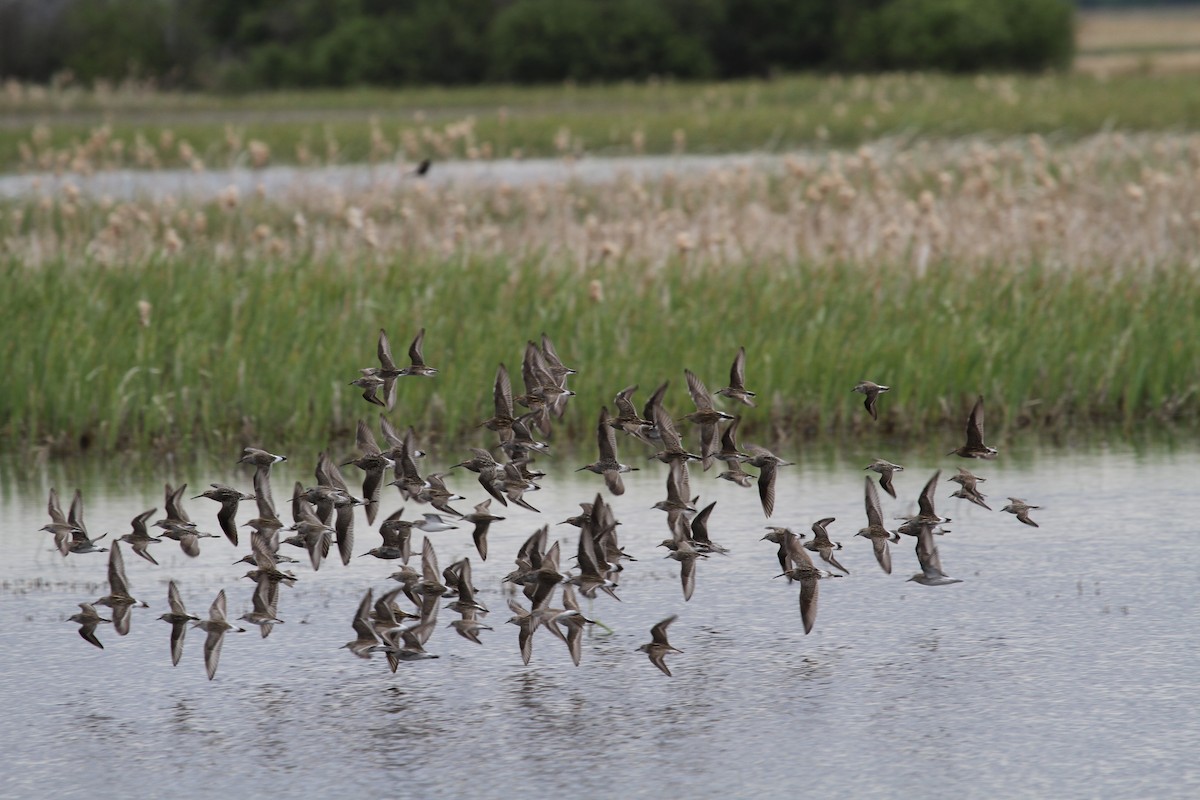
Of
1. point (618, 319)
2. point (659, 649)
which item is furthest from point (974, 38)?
point (659, 649)

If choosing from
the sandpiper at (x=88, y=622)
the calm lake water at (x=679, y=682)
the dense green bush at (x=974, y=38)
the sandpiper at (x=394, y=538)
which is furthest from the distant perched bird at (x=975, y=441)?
the dense green bush at (x=974, y=38)

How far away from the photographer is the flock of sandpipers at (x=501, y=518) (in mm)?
4363

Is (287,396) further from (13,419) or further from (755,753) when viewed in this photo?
(755,753)

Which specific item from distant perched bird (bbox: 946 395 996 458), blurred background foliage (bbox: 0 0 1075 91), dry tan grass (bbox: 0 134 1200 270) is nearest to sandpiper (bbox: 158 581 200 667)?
distant perched bird (bbox: 946 395 996 458)

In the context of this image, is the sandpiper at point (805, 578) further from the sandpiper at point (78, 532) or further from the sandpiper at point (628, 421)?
the sandpiper at point (78, 532)

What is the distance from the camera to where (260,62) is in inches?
2013

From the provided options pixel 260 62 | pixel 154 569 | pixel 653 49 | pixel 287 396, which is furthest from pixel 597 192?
pixel 260 62

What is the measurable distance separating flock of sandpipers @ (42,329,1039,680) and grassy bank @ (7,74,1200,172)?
24.7ft

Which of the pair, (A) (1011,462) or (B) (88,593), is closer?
(B) (88,593)

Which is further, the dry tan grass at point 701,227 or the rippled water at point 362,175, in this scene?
the rippled water at point 362,175

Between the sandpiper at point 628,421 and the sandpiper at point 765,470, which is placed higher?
the sandpiper at point 628,421

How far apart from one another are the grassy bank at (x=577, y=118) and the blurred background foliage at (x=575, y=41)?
28.7 feet

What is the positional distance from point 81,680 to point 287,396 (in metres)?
3.31

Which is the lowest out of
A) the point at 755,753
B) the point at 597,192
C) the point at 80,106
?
the point at 755,753
